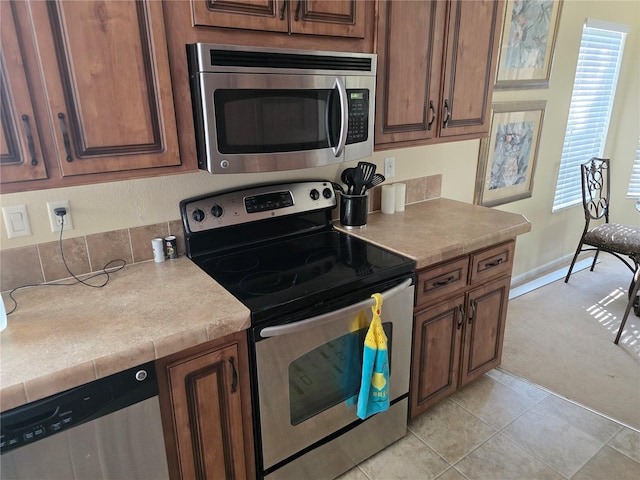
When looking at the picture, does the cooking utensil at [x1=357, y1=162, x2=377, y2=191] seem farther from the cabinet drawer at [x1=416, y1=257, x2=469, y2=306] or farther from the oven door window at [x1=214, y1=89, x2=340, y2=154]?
the cabinet drawer at [x1=416, y1=257, x2=469, y2=306]

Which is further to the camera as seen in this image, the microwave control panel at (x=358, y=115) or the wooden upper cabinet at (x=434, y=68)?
the wooden upper cabinet at (x=434, y=68)

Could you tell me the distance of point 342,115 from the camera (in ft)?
5.28

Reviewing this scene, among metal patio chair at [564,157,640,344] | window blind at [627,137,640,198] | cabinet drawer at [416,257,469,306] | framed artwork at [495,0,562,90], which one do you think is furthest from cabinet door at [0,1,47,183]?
window blind at [627,137,640,198]

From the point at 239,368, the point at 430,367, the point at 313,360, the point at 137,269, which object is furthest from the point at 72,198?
the point at 430,367

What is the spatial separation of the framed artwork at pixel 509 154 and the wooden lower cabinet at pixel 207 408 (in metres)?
2.25

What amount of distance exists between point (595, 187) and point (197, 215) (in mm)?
3660

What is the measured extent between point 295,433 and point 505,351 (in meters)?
1.74

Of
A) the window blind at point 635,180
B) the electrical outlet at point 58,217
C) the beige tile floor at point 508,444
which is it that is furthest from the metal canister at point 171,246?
the window blind at point 635,180

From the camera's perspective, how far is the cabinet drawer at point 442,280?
1850 millimetres

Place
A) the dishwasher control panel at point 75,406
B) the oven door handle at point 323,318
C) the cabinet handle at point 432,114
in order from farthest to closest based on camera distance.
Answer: the cabinet handle at point 432,114, the oven door handle at point 323,318, the dishwasher control panel at point 75,406

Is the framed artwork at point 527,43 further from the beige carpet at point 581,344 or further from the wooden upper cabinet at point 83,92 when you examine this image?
the wooden upper cabinet at point 83,92

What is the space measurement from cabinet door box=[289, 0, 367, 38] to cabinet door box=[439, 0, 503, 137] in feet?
1.76

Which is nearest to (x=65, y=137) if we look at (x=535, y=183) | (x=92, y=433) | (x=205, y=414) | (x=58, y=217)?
→ (x=58, y=217)

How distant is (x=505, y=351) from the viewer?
277 cm
